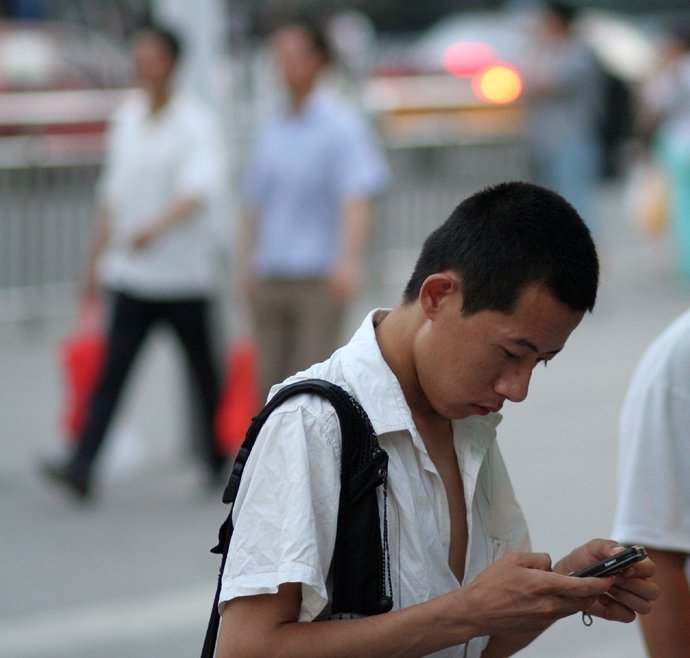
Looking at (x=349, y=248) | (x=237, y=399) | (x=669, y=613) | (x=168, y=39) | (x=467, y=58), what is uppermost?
(x=467, y=58)

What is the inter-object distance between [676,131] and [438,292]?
10056 mm

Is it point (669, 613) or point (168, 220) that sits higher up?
point (168, 220)

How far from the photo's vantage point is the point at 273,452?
81.2 inches

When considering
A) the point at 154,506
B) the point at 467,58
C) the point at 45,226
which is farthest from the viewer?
the point at 467,58

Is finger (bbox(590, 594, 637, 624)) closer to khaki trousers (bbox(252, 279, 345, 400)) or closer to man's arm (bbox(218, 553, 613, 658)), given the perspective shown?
man's arm (bbox(218, 553, 613, 658))

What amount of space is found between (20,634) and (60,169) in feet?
18.5

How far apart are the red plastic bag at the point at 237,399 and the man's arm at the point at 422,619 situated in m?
4.60

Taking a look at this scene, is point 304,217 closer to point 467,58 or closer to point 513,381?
point 513,381

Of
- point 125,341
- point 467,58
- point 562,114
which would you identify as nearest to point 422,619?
point 125,341

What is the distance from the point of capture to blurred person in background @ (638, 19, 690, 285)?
11.7 meters

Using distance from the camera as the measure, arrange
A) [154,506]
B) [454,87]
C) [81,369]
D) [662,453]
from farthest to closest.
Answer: [454,87], [81,369], [154,506], [662,453]

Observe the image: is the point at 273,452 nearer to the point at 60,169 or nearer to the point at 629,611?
the point at 629,611

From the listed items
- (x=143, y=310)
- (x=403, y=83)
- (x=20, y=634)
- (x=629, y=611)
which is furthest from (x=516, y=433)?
(x=403, y=83)

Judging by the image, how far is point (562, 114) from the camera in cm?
1152
